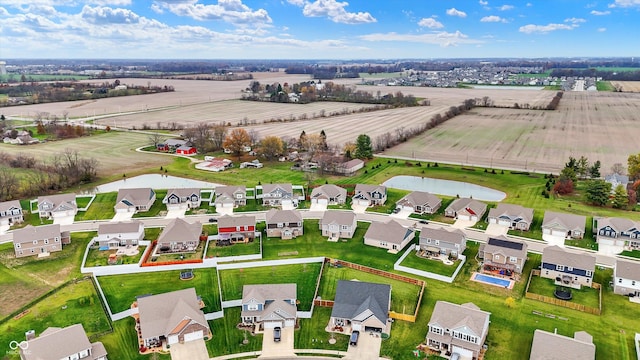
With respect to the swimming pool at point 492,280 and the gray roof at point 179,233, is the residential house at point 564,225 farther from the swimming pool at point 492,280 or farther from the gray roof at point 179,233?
the gray roof at point 179,233

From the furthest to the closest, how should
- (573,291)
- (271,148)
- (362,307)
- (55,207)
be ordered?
(271,148) → (55,207) → (573,291) → (362,307)

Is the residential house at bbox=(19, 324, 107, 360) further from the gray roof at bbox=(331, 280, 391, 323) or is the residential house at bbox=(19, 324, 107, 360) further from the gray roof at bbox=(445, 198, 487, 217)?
the gray roof at bbox=(445, 198, 487, 217)

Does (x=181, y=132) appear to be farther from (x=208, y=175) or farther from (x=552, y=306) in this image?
(x=552, y=306)

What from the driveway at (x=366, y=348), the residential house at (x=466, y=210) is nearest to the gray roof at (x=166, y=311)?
the driveway at (x=366, y=348)

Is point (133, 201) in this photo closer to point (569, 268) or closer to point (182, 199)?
point (182, 199)

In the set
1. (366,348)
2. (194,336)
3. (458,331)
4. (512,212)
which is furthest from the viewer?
(512,212)

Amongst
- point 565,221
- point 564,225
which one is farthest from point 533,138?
point 564,225

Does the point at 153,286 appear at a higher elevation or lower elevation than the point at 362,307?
lower
